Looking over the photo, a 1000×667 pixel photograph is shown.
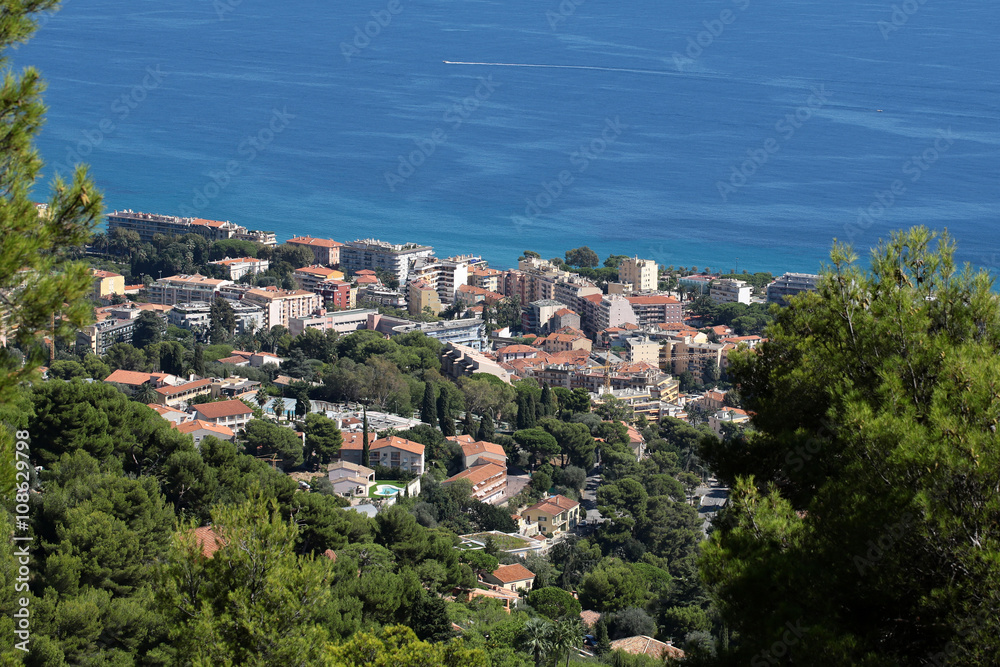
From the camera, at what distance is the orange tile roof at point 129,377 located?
2066 centimetres

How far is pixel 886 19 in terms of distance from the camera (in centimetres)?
9381

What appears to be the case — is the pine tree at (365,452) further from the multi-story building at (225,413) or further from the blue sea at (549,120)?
the blue sea at (549,120)

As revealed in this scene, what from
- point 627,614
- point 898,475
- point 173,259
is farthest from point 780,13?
point 898,475

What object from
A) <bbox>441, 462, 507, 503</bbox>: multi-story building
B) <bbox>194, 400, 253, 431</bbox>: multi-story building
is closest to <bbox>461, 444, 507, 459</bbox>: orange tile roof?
<bbox>441, 462, 507, 503</bbox>: multi-story building

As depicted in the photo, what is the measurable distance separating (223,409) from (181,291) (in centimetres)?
1361

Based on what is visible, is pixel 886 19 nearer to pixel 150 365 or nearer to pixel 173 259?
pixel 173 259

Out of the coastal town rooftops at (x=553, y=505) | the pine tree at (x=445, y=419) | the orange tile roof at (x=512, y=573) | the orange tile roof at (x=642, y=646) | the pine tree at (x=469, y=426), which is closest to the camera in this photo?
the orange tile roof at (x=642, y=646)

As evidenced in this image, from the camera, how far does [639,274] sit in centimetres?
3500

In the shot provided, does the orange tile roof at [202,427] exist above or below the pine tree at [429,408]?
below

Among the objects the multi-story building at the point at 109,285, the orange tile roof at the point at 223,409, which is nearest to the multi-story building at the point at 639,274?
the multi-story building at the point at 109,285

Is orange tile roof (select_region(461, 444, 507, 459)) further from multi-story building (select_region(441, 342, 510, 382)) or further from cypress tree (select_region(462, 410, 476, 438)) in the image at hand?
multi-story building (select_region(441, 342, 510, 382))

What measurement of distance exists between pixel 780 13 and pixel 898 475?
336 feet

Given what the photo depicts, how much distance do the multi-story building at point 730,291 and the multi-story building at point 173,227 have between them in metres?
15.3

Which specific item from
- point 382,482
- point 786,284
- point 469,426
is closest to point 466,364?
point 469,426
